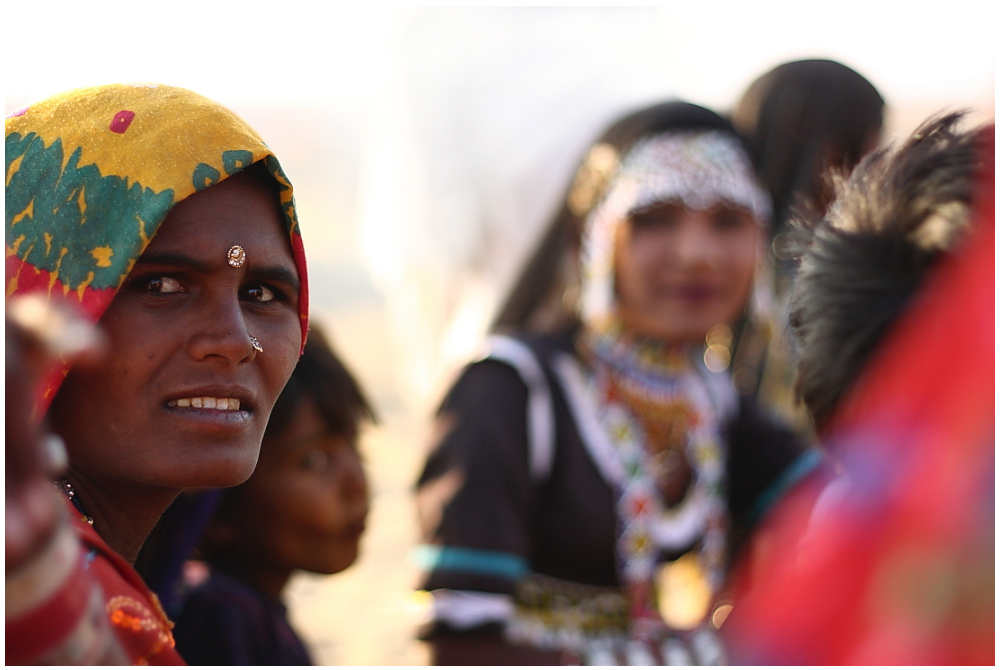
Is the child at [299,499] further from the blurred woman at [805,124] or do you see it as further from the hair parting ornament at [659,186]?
the blurred woman at [805,124]

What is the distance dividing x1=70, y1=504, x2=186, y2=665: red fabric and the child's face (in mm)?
1226

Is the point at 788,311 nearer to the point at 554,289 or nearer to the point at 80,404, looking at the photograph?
the point at 80,404

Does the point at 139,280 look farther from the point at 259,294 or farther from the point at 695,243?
the point at 695,243

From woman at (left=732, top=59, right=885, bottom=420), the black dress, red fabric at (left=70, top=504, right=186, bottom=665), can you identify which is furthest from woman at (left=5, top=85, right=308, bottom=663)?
woman at (left=732, top=59, right=885, bottom=420)

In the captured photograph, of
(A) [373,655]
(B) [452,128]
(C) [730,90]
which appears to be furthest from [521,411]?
(C) [730,90]

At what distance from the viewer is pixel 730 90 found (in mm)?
6348

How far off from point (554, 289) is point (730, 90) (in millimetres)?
3518

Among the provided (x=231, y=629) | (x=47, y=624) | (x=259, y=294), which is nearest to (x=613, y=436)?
(x=231, y=629)

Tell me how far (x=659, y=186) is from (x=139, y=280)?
1.86 metres

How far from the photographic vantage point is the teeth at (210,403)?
58.7 inches

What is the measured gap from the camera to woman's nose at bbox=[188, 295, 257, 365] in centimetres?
149

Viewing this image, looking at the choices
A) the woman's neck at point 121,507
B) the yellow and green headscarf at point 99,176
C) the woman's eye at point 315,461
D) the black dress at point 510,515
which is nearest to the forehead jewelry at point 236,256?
the yellow and green headscarf at point 99,176

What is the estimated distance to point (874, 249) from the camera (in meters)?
1.47

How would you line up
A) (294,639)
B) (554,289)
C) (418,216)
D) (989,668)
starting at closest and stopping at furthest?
(989,668) < (294,639) < (554,289) < (418,216)
